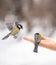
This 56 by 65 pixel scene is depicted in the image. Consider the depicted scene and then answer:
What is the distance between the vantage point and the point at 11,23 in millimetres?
1929

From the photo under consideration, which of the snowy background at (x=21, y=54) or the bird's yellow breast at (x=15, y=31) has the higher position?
the bird's yellow breast at (x=15, y=31)

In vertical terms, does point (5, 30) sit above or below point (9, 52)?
above

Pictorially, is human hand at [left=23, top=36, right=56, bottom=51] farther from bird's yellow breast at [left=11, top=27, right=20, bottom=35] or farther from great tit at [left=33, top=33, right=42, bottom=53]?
bird's yellow breast at [left=11, top=27, right=20, bottom=35]

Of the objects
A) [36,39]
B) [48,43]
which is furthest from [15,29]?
[48,43]

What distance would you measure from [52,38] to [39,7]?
290 millimetres

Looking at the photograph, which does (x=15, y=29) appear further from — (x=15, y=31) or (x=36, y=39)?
(x=36, y=39)

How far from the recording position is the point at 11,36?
193 cm

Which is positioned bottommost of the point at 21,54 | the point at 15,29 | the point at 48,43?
the point at 21,54

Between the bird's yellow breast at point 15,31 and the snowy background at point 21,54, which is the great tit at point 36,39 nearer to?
the snowy background at point 21,54

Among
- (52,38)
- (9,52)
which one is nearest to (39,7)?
(52,38)

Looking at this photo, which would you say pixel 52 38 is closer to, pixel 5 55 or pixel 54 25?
pixel 54 25

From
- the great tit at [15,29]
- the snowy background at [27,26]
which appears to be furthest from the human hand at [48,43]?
the great tit at [15,29]

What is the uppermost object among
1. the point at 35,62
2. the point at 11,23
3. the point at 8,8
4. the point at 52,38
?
the point at 8,8

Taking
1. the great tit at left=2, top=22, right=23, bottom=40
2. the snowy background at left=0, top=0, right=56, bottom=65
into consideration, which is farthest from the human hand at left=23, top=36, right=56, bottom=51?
the great tit at left=2, top=22, right=23, bottom=40
